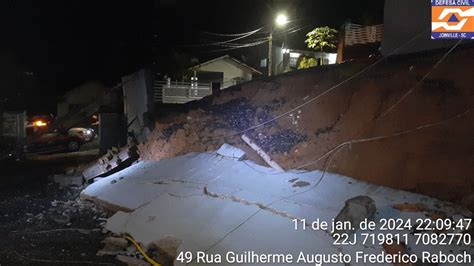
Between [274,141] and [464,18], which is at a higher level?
[464,18]

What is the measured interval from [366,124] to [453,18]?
2.72 metres

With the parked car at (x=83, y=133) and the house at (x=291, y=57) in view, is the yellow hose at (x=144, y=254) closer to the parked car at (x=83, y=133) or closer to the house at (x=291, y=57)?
the parked car at (x=83, y=133)

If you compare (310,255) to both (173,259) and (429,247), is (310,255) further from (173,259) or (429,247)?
(173,259)

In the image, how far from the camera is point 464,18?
303 inches

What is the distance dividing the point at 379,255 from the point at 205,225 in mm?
3018

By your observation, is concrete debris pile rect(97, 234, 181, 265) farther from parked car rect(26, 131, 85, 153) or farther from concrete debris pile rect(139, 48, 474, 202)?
parked car rect(26, 131, 85, 153)

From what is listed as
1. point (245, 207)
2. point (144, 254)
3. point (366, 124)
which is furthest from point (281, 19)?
point (144, 254)

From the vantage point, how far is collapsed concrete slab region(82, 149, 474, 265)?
19.8ft

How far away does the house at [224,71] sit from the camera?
28.0 metres

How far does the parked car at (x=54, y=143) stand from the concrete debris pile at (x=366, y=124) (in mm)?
9036

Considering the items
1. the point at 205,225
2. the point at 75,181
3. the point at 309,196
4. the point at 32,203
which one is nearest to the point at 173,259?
the point at 205,225

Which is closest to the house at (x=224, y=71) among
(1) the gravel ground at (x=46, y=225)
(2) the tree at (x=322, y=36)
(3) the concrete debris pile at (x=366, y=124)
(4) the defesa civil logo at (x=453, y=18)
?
(2) the tree at (x=322, y=36)

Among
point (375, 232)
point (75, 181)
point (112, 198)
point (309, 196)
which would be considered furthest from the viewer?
point (75, 181)

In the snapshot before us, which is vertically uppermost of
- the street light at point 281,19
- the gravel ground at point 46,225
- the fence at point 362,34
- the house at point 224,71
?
the street light at point 281,19
